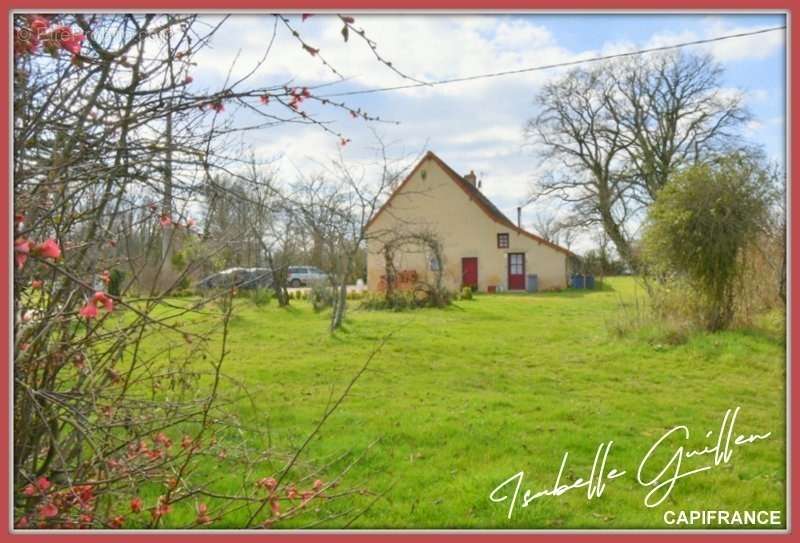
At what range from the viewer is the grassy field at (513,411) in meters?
3.38

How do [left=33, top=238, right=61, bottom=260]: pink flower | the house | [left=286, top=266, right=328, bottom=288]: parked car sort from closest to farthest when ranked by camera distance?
[left=33, top=238, right=61, bottom=260]: pink flower → [left=286, top=266, right=328, bottom=288]: parked car → the house

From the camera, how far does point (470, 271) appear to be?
73.9 ft

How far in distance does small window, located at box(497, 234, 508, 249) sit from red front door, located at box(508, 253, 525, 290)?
399mm

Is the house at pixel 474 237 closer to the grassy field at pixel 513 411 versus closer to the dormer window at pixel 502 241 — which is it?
the dormer window at pixel 502 241

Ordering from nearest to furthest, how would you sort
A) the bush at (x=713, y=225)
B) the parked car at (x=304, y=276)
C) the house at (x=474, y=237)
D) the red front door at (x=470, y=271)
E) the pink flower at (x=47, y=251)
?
the pink flower at (x=47, y=251), the bush at (x=713, y=225), the parked car at (x=304, y=276), the house at (x=474, y=237), the red front door at (x=470, y=271)

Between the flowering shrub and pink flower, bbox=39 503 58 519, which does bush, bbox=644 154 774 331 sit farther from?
pink flower, bbox=39 503 58 519

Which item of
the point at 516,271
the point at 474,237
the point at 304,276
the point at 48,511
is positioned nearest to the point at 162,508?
the point at 48,511

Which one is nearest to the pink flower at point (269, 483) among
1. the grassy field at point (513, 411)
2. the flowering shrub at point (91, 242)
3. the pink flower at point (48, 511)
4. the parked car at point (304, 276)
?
the flowering shrub at point (91, 242)

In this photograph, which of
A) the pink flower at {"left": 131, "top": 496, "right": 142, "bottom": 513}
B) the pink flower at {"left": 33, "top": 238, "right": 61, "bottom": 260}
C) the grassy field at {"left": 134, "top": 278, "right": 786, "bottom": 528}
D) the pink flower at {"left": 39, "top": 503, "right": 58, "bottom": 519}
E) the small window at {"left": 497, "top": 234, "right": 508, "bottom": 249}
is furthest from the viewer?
the small window at {"left": 497, "top": 234, "right": 508, "bottom": 249}

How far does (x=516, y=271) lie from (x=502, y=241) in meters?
1.19

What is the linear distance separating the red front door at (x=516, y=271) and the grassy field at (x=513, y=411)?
12478 millimetres

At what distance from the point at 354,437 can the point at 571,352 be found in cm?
463

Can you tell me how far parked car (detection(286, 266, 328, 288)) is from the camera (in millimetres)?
15117

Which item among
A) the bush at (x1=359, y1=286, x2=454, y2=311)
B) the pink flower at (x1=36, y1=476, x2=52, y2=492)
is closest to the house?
the bush at (x1=359, y1=286, x2=454, y2=311)
